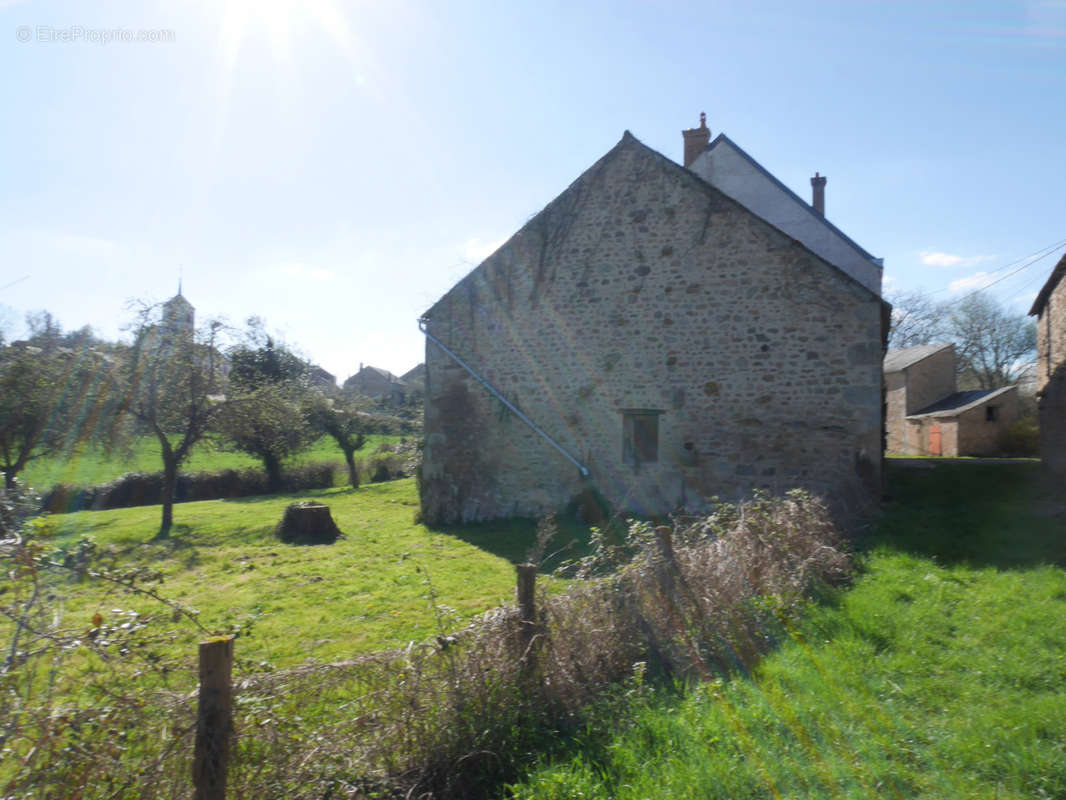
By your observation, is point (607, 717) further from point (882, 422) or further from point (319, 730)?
point (882, 422)

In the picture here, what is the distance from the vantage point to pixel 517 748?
411cm

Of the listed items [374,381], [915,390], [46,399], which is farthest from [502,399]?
[374,381]

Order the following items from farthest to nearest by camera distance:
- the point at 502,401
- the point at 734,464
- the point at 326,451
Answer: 1. the point at 326,451
2. the point at 502,401
3. the point at 734,464

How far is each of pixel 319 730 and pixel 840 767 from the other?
113 inches

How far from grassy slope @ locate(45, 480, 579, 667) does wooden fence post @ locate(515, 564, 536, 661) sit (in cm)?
58

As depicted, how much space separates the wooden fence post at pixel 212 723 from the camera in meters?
3.03

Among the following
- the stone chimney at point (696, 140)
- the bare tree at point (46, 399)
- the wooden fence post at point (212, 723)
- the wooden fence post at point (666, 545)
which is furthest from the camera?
the stone chimney at point (696, 140)

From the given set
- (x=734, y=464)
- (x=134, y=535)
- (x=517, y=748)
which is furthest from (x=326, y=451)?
(x=517, y=748)

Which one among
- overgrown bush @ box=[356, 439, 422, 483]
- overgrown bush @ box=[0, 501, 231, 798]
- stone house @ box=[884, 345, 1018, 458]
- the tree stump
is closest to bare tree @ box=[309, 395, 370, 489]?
overgrown bush @ box=[356, 439, 422, 483]

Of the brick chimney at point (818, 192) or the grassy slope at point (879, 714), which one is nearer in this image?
the grassy slope at point (879, 714)

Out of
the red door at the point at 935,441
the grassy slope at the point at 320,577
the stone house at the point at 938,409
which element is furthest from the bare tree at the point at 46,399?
the red door at the point at 935,441

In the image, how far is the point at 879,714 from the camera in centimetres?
409

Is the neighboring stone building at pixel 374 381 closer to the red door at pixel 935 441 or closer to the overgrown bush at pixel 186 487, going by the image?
the overgrown bush at pixel 186 487

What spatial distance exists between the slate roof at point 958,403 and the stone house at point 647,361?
17.4 metres
